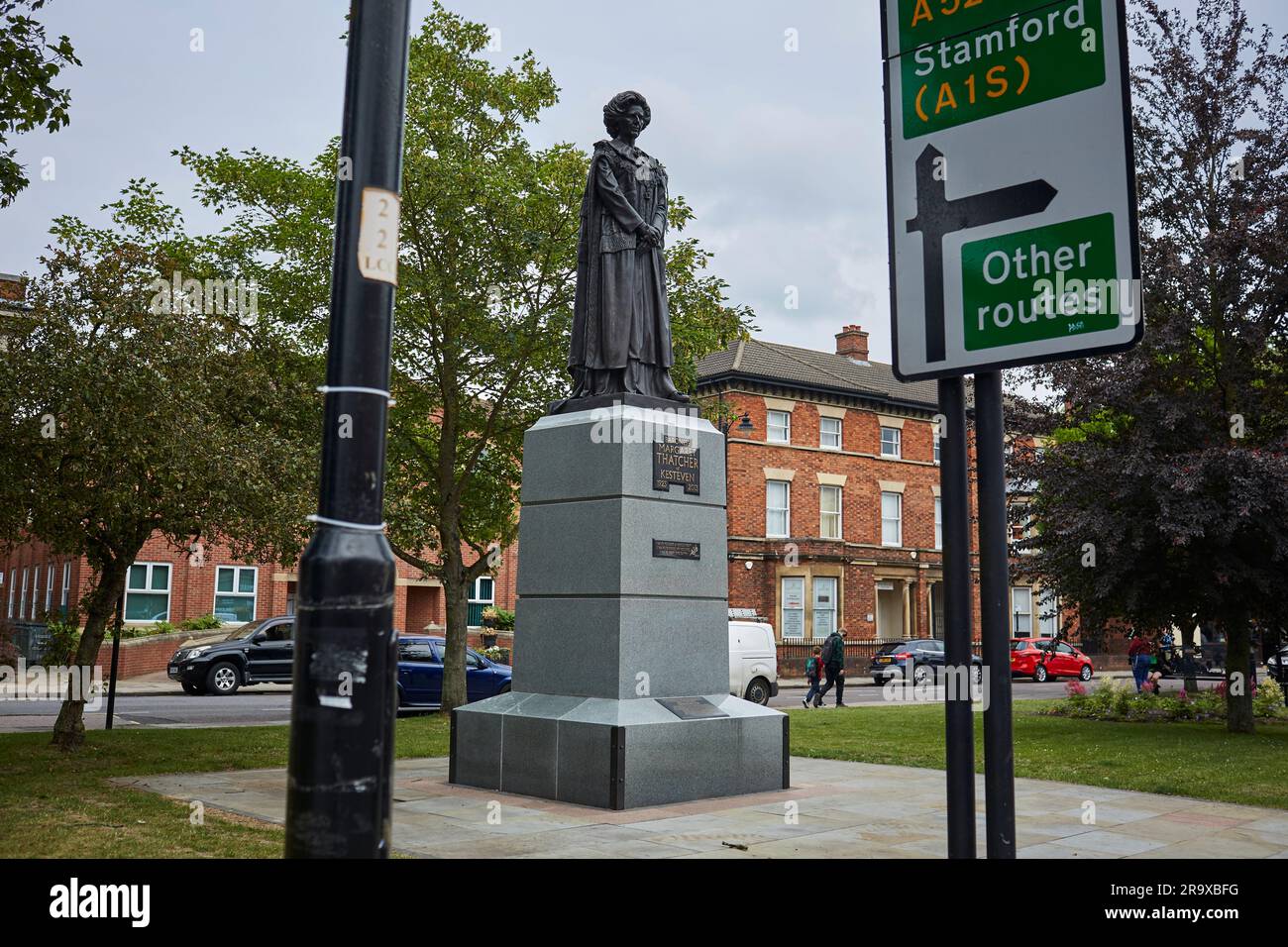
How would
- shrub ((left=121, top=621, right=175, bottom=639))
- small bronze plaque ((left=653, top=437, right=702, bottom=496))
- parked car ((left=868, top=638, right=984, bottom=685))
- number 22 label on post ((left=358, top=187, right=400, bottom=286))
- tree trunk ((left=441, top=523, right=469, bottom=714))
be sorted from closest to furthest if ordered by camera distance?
number 22 label on post ((left=358, top=187, right=400, bottom=286))
small bronze plaque ((left=653, top=437, right=702, bottom=496))
tree trunk ((left=441, top=523, right=469, bottom=714))
shrub ((left=121, top=621, right=175, bottom=639))
parked car ((left=868, top=638, right=984, bottom=685))

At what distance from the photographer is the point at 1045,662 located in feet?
145

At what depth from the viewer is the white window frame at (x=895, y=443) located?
1882 inches

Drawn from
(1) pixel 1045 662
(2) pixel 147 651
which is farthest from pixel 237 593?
(1) pixel 1045 662

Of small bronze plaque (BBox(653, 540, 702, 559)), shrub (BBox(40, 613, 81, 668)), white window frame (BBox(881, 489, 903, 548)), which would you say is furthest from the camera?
white window frame (BBox(881, 489, 903, 548))

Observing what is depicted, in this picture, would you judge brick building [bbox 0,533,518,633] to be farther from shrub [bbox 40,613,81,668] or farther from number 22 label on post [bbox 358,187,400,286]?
number 22 label on post [bbox 358,187,400,286]

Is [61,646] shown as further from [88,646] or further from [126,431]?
[126,431]

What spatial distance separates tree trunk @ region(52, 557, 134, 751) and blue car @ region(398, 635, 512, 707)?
939 cm

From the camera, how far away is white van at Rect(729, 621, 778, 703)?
997 inches

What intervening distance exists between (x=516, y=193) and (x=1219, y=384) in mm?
11764

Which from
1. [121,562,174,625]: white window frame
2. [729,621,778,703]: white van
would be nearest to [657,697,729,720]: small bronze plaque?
[729,621,778,703]: white van

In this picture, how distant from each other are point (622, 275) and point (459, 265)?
9091 millimetres

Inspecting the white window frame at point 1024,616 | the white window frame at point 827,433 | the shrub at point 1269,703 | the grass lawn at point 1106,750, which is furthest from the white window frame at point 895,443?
the shrub at point 1269,703

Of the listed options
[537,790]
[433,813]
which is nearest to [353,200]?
[433,813]

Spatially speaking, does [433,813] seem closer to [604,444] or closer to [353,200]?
[604,444]
